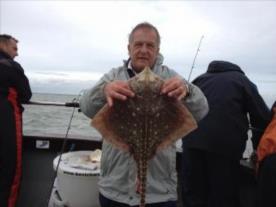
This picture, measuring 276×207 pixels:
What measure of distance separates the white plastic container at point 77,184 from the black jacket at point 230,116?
119cm

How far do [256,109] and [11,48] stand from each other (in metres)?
3.20

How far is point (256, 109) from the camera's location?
4453 mm

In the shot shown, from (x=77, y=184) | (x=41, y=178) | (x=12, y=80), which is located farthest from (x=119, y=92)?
(x=41, y=178)

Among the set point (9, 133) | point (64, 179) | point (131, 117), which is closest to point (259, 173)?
point (131, 117)

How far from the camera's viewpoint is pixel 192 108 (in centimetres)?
258

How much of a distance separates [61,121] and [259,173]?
9.59 metres

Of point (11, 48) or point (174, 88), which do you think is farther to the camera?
point (11, 48)

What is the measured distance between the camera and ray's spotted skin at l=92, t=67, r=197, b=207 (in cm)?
213

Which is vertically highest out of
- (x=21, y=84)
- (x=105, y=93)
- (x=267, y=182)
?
(x=105, y=93)

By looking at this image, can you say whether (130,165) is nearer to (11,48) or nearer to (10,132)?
(10,132)

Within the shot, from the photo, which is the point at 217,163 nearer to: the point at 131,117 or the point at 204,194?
the point at 204,194

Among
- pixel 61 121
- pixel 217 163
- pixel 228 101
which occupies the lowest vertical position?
pixel 61 121

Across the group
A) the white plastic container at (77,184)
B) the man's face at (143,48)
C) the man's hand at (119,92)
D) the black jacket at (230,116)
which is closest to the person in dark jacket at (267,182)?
the black jacket at (230,116)

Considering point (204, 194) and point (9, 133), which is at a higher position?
point (9, 133)
